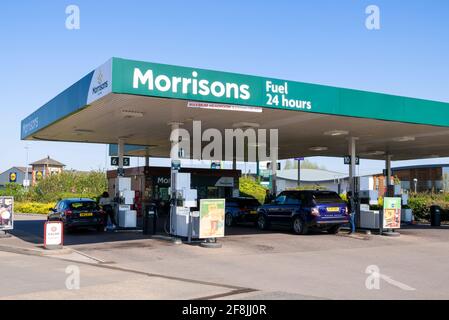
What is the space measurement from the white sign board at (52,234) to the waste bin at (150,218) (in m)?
4.01

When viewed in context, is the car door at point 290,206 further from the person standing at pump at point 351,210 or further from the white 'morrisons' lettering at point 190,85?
the white 'morrisons' lettering at point 190,85

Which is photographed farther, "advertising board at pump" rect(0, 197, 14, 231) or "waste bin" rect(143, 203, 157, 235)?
"advertising board at pump" rect(0, 197, 14, 231)

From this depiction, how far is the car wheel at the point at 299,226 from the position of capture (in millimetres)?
19188

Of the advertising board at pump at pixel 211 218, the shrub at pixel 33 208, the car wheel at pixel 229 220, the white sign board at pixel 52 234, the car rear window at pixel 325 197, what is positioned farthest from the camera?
the shrub at pixel 33 208

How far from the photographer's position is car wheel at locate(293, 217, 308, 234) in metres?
19.2


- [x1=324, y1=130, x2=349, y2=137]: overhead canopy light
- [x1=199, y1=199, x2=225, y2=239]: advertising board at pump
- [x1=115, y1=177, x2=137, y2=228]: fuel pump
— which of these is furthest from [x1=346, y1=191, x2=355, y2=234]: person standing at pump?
[x1=115, y1=177, x2=137, y2=228]: fuel pump

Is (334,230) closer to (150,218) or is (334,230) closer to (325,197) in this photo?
(325,197)

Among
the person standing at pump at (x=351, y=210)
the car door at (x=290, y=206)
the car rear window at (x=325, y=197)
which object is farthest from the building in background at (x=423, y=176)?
the car rear window at (x=325, y=197)

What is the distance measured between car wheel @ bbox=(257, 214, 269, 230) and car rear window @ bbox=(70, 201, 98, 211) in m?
6.79

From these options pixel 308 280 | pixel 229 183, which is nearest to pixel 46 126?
pixel 308 280

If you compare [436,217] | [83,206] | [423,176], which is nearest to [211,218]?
[83,206]

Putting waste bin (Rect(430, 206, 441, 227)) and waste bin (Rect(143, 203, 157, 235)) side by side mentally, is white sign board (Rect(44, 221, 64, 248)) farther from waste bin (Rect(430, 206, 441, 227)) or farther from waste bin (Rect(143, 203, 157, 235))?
waste bin (Rect(430, 206, 441, 227))
